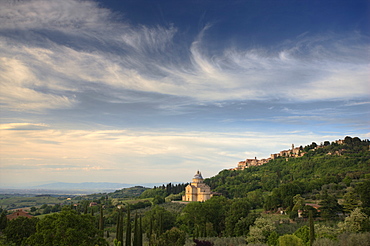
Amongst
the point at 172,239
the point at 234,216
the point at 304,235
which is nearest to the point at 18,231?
the point at 172,239

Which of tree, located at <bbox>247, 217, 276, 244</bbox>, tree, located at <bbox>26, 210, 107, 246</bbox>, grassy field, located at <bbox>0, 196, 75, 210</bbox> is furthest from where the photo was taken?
grassy field, located at <bbox>0, 196, 75, 210</bbox>

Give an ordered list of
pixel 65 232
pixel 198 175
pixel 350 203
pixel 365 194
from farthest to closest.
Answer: pixel 198 175 < pixel 350 203 < pixel 365 194 < pixel 65 232

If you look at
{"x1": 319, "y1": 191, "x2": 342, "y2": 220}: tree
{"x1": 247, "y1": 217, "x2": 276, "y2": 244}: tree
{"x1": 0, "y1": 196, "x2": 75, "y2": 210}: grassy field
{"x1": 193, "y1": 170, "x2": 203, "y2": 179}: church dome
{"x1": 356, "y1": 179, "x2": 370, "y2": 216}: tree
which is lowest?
{"x1": 0, "y1": 196, "x2": 75, "y2": 210}: grassy field

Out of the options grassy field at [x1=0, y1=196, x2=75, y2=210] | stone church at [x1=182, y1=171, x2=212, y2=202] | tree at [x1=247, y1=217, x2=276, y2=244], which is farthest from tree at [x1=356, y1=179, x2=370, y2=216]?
grassy field at [x1=0, y1=196, x2=75, y2=210]

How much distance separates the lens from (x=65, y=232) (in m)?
23.7

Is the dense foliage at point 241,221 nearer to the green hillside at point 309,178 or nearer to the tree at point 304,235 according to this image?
the tree at point 304,235

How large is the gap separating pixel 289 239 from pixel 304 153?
114m

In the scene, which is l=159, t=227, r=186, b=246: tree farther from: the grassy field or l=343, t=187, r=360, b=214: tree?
the grassy field

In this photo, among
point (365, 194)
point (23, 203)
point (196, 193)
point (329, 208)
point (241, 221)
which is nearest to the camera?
point (241, 221)

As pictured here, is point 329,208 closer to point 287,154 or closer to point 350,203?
point 350,203

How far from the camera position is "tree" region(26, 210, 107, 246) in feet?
77.3

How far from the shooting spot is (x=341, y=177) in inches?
3000

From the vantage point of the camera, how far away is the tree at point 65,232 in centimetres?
2355

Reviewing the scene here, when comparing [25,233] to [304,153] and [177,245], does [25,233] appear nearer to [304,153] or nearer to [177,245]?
[177,245]
